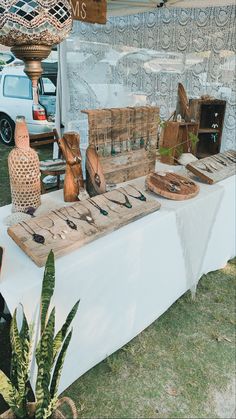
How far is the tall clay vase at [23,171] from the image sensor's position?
143cm

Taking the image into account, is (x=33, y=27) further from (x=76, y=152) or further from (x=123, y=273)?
(x=123, y=273)

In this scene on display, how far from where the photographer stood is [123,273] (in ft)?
5.27

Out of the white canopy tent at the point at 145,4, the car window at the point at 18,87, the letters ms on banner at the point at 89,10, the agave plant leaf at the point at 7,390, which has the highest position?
the white canopy tent at the point at 145,4

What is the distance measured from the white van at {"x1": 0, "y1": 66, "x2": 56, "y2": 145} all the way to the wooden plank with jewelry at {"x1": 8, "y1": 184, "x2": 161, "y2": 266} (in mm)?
5232

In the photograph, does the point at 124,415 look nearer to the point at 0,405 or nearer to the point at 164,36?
the point at 0,405

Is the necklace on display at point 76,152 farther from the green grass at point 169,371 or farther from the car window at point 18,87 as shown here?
the car window at point 18,87

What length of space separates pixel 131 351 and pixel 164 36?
3.99 metres

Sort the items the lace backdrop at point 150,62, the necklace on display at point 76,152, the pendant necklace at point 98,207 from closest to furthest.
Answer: the pendant necklace at point 98,207 < the necklace on display at point 76,152 < the lace backdrop at point 150,62

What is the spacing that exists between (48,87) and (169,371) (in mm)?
6584

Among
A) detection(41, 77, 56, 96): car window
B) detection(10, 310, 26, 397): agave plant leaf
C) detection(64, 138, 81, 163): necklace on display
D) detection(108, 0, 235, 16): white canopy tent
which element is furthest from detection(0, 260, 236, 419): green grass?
detection(41, 77, 56, 96): car window

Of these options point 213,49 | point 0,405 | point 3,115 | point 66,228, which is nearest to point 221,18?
point 213,49

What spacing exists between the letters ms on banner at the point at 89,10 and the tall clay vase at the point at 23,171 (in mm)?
819

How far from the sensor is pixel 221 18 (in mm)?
3717

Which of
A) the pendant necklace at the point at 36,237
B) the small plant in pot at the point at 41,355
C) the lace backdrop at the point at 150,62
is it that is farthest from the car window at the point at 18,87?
the small plant in pot at the point at 41,355
